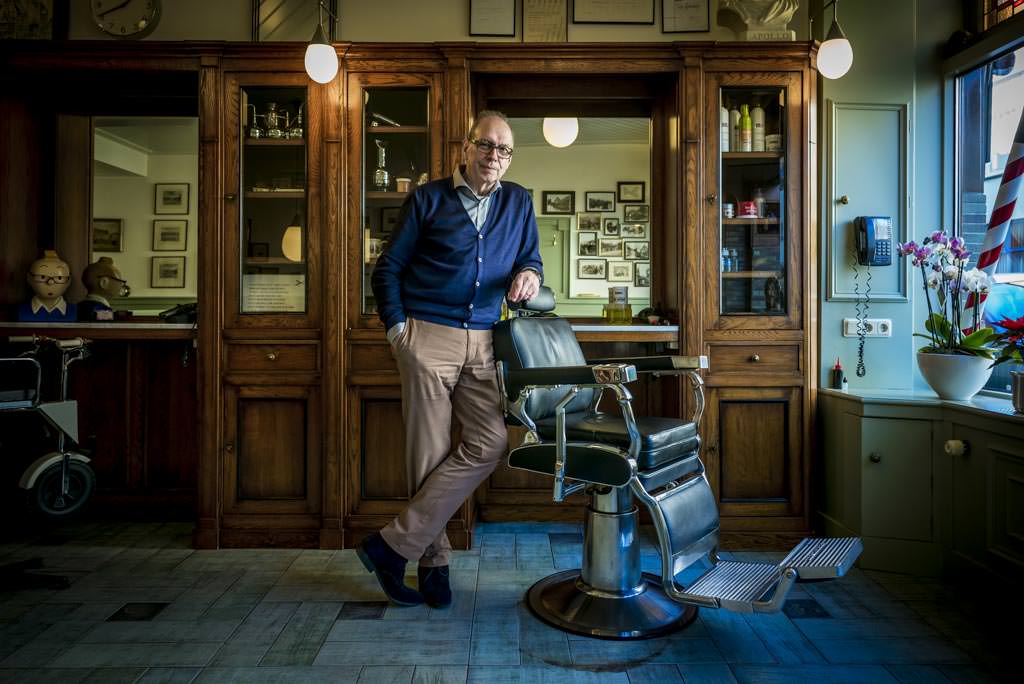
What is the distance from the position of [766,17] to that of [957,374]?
1.82 meters

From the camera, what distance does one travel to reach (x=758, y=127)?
123 inches

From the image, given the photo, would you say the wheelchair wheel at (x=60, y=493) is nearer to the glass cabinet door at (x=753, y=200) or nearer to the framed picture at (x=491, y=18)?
the framed picture at (x=491, y=18)

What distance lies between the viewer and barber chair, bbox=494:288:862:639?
1.94 m

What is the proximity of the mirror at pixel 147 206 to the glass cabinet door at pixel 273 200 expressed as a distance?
701mm

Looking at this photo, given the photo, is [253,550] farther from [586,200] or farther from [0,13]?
[0,13]

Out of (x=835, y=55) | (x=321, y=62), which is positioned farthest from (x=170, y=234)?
(x=835, y=55)

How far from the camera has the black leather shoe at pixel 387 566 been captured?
2291 mm

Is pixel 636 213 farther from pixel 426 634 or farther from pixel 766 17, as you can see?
pixel 426 634

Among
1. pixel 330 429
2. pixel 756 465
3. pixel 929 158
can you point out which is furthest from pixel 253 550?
pixel 929 158

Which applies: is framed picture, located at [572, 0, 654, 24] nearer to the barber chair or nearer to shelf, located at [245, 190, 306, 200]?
shelf, located at [245, 190, 306, 200]

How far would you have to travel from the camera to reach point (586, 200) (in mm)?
3436

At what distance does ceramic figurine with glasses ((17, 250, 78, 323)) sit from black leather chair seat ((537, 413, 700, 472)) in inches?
103

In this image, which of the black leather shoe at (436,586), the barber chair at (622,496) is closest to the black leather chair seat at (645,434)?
the barber chair at (622,496)

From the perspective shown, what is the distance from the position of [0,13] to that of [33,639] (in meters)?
3.19
